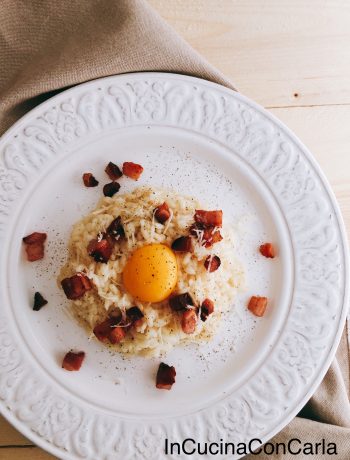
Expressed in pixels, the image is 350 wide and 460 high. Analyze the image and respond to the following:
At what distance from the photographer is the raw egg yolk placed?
239 centimetres

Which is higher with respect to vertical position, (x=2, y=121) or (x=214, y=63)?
(x=214, y=63)

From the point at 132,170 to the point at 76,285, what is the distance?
2.07 feet

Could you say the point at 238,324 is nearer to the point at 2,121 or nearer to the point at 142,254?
the point at 142,254

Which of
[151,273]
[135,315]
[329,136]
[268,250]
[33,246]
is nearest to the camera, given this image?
[151,273]

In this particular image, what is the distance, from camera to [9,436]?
8.73 feet

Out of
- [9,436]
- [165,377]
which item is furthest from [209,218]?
[9,436]

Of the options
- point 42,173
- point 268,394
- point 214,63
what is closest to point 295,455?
point 268,394

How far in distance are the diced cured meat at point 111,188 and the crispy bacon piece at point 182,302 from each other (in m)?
0.61

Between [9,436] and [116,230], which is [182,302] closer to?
[116,230]

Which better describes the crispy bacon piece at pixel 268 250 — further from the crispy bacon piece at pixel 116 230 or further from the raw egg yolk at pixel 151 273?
the crispy bacon piece at pixel 116 230

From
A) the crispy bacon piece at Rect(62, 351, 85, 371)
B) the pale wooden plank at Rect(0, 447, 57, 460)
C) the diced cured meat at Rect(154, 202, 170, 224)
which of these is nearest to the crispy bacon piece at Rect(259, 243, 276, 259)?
the diced cured meat at Rect(154, 202, 170, 224)

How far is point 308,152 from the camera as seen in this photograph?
2.70 meters

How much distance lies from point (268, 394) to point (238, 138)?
1.25m

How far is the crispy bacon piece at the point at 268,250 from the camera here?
2.71 metres
